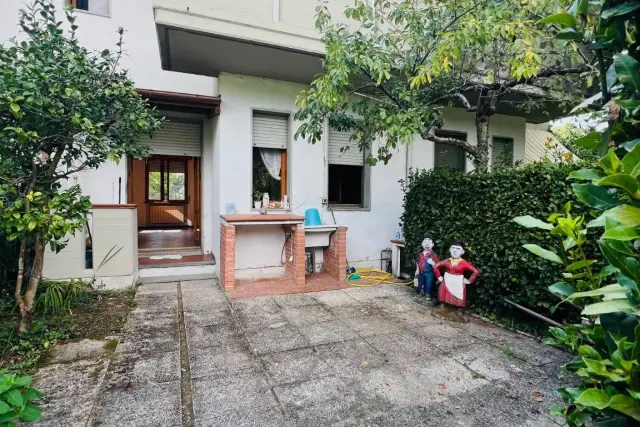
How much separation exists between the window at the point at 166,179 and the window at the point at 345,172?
24.9 feet

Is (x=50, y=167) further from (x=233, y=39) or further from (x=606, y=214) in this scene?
(x=606, y=214)

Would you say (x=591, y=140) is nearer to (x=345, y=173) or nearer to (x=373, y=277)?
(x=373, y=277)

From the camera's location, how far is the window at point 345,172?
7.71m

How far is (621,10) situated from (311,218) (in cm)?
625

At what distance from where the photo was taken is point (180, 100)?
20.9ft

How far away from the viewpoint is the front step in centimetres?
666

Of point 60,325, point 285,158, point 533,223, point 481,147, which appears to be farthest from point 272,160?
point 533,223

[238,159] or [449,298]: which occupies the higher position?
[238,159]

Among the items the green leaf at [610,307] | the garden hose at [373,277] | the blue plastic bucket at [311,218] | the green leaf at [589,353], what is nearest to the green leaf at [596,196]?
the green leaf at [610,307]

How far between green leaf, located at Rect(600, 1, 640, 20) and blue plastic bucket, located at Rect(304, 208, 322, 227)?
612 cm

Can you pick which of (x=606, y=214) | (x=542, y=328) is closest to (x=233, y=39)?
(x=606, y=214)

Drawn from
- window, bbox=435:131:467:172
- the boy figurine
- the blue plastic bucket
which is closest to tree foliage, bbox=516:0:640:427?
the boy figurine

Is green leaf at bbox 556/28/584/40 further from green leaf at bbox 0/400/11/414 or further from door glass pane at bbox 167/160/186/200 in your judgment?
door glass pane at bbox 167/160/186/200

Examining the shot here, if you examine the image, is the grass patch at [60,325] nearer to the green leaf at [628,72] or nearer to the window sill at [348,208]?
the window sill at [348,208]
